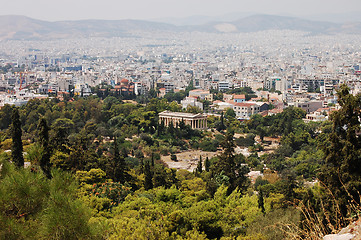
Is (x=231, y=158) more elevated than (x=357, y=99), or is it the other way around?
(x=357, y=99)

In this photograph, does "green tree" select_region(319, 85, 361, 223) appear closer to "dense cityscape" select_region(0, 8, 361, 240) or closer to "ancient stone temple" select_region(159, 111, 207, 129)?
"dense cityscape" select_region(0, 8, 361, 240)

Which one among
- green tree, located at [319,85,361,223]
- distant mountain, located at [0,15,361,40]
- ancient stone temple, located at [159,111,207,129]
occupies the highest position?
distant mountain, located at [0,15,361,40]

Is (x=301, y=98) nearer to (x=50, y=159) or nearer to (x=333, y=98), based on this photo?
(x=333, y=98)

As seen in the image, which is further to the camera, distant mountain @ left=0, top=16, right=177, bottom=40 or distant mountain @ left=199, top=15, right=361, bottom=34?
distant mountain @ left=199, top=15, right=361, bottom=34

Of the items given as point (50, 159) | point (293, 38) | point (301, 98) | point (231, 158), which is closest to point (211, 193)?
point (231, 158)

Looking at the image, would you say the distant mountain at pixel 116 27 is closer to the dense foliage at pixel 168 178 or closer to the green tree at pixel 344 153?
the dense foliage at pixel 168 178

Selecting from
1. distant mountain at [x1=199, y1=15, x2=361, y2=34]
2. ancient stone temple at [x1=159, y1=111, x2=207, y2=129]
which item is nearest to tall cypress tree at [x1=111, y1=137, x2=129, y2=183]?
ancient stone temple at [x1=159, y1=111, x2=207, y2=129]
